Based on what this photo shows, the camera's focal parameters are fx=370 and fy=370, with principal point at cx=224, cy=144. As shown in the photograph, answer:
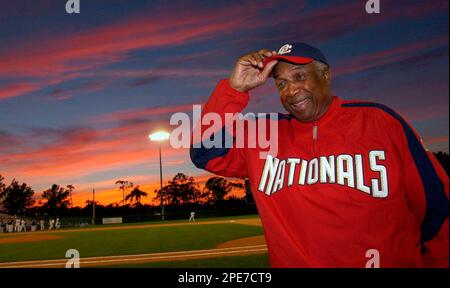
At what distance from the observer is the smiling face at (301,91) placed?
216cm

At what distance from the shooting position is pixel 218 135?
7.30ft

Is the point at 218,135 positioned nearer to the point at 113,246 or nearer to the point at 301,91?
the point at 301,91

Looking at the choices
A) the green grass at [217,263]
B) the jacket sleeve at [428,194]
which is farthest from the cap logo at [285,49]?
the green grass at [217,263]

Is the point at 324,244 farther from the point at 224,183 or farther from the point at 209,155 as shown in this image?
the point at 224,183

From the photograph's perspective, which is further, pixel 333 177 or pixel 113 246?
pixel 113 246

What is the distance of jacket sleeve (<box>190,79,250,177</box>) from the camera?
218 centimetres

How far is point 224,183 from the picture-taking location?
8188 centimetres

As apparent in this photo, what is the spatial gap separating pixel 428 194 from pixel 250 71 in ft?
3.79

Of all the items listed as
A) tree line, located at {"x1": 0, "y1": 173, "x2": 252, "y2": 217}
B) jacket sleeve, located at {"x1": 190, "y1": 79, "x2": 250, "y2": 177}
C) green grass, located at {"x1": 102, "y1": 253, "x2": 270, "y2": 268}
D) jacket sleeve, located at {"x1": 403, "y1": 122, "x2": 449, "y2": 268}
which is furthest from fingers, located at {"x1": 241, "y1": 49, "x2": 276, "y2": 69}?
tree line, located at {"x1": 0, "y1": 173, "x2": 252, "y2": 217}

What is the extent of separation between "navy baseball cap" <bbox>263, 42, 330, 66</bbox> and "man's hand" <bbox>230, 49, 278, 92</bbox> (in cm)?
4

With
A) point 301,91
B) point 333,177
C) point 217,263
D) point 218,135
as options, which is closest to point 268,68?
point 301,91
